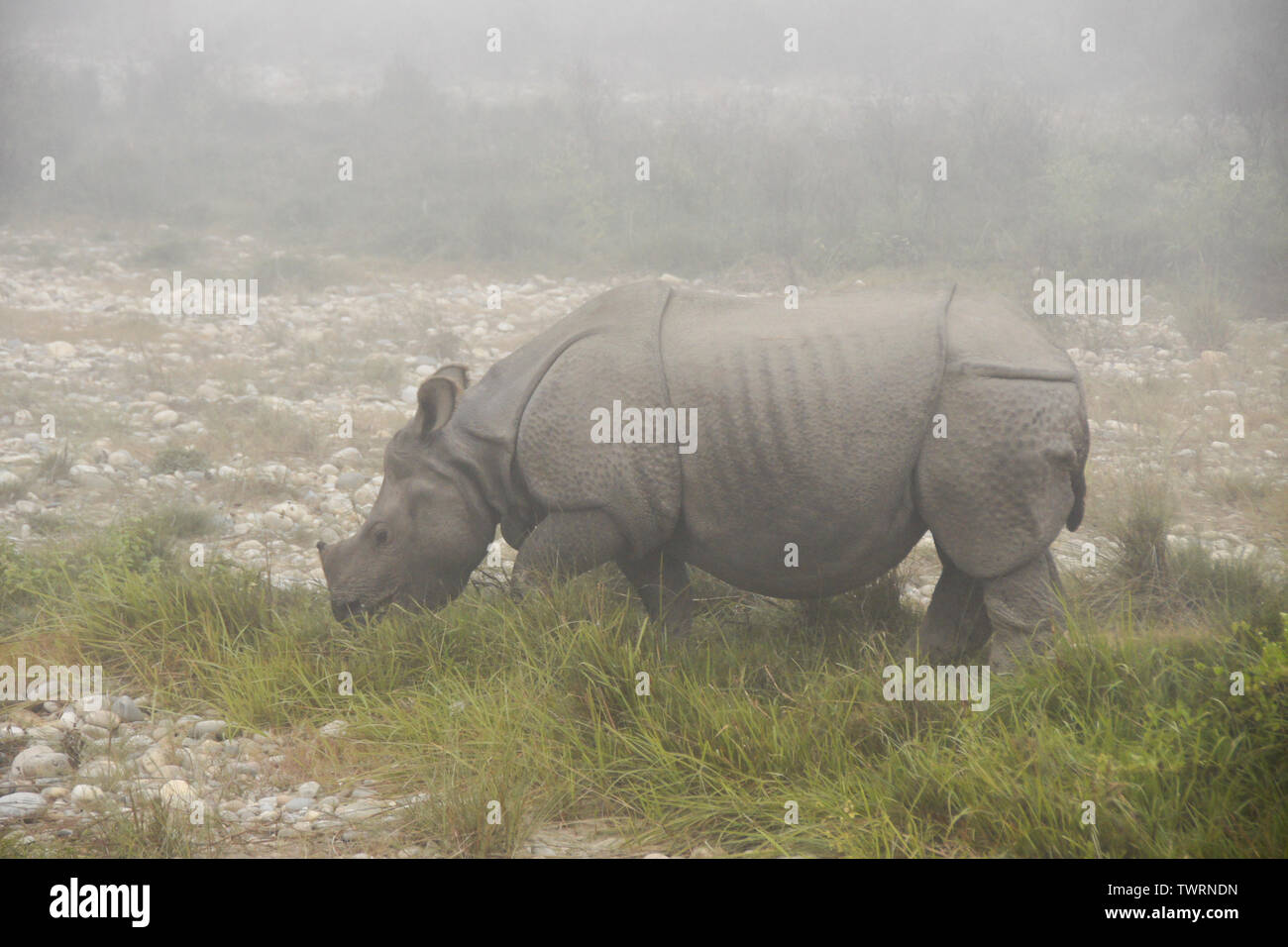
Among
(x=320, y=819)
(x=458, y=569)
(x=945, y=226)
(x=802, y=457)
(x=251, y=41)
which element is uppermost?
(x=251, y=41)

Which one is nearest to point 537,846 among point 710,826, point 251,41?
point 710,826

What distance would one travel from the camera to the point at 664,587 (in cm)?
527

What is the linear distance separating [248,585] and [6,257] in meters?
12.2

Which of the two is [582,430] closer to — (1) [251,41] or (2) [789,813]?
(2) [789,813]

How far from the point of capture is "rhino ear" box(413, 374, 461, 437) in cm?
501

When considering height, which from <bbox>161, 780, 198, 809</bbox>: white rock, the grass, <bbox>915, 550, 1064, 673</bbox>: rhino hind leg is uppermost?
<bbox>915, 550, 1064, 673</bbox>: rhino hind leg

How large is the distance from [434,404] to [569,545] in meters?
0.89

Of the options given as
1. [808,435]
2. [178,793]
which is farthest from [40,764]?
[808,435]

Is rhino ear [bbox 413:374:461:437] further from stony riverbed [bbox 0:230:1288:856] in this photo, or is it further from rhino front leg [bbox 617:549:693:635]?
stony riverbed [bbox 0:230:1288:856]

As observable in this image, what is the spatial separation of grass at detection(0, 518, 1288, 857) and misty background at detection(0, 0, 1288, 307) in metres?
9.38

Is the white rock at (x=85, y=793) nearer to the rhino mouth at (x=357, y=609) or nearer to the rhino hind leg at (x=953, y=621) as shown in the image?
the rhino mouth at (x=357, y=609)

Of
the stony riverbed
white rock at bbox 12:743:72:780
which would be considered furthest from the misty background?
white rock at bbox 12:743:72:780

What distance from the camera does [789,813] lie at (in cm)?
366

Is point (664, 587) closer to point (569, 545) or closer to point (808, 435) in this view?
point (569, 545)
